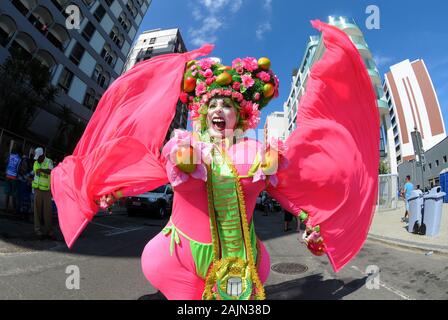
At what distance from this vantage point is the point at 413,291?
421 centimetres

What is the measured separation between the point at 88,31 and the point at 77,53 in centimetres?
243

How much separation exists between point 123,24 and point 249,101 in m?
34.6

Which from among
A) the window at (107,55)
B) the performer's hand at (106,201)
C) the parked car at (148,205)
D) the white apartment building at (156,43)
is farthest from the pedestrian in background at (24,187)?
the white apartment building at (156,43)

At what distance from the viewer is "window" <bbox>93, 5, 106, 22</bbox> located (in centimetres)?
2712

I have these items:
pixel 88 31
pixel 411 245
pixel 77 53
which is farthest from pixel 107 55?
pixel 411 245

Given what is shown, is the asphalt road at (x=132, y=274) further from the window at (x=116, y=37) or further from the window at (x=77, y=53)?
the window at (x=116, y=37)

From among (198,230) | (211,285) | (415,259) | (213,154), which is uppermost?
(213,154)

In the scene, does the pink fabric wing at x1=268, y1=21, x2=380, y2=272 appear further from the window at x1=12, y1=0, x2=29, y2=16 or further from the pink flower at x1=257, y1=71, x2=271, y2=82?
the window at x1=12, y1=0, x2=29, y2=16

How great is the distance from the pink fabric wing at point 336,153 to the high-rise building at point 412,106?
232ft

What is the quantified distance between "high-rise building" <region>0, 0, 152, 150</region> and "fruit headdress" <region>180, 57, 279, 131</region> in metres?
17.7

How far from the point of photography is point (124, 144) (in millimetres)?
2250
